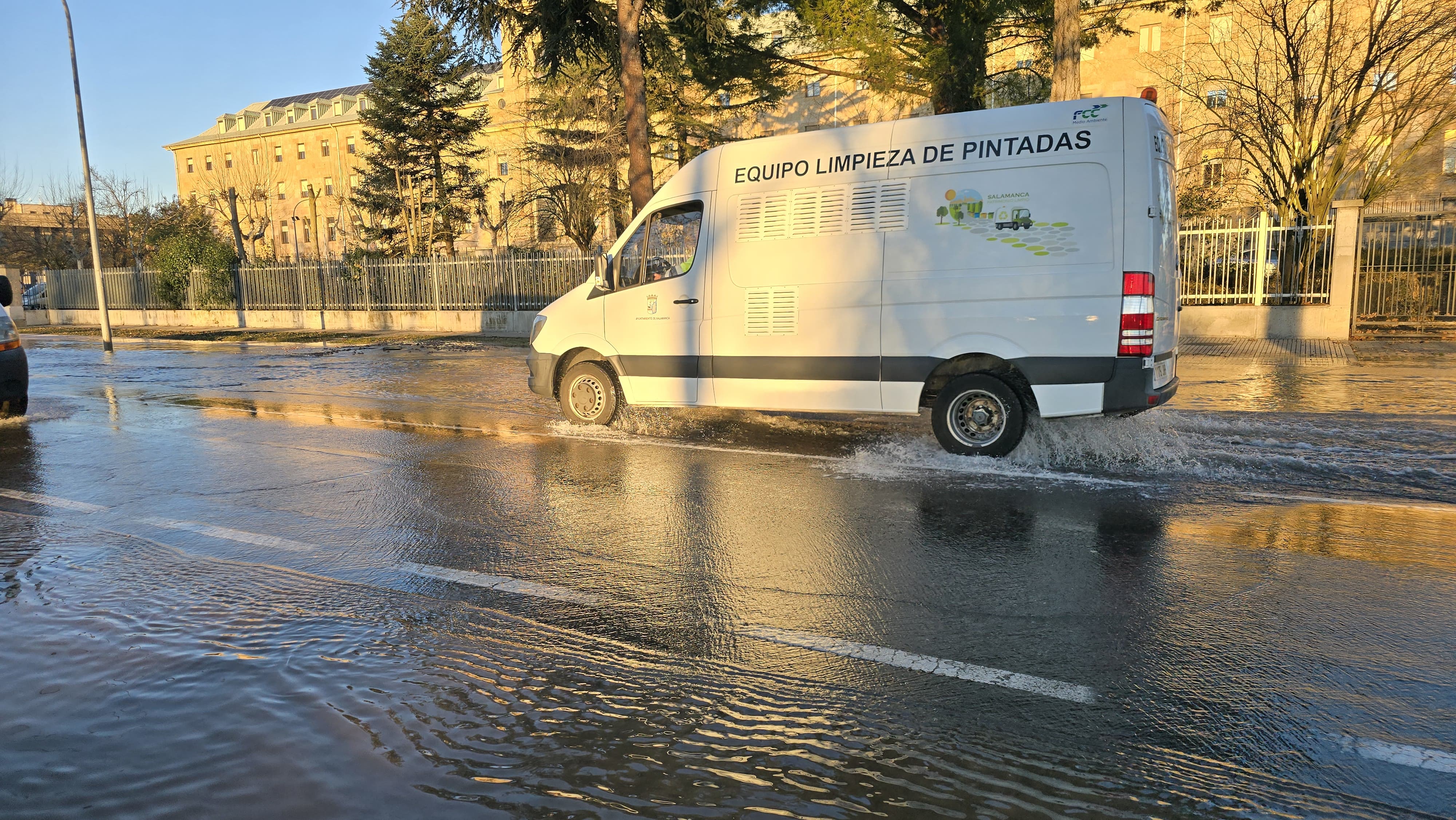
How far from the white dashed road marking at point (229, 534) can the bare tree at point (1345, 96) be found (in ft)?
67.9

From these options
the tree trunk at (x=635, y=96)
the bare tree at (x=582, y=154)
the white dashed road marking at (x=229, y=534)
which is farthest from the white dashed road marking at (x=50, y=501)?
the bare tree at (x=582, y=154)

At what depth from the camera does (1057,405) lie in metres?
7.09

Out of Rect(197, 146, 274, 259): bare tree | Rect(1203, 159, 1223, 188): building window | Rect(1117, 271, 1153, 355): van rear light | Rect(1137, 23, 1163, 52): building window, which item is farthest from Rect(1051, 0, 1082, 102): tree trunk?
Rect(197, 146, 274, 259): bare tree

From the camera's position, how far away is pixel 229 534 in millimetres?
5641

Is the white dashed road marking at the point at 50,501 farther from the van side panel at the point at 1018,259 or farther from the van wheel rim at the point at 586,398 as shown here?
the van side panel at the point at 1018,259

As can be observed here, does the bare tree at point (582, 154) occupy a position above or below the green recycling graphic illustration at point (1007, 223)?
above

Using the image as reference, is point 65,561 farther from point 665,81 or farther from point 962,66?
point 665,81

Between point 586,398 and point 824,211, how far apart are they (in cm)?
325

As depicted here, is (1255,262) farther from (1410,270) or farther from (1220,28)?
(1220,28)

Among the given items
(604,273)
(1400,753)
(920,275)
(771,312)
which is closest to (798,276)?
(771,312)

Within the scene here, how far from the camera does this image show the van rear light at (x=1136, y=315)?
265 inches

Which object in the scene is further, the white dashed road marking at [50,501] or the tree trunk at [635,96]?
the tree trunk at [635,96]

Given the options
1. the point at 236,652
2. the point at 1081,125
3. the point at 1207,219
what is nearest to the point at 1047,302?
the point at 1081,125

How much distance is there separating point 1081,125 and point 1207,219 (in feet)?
45.7
